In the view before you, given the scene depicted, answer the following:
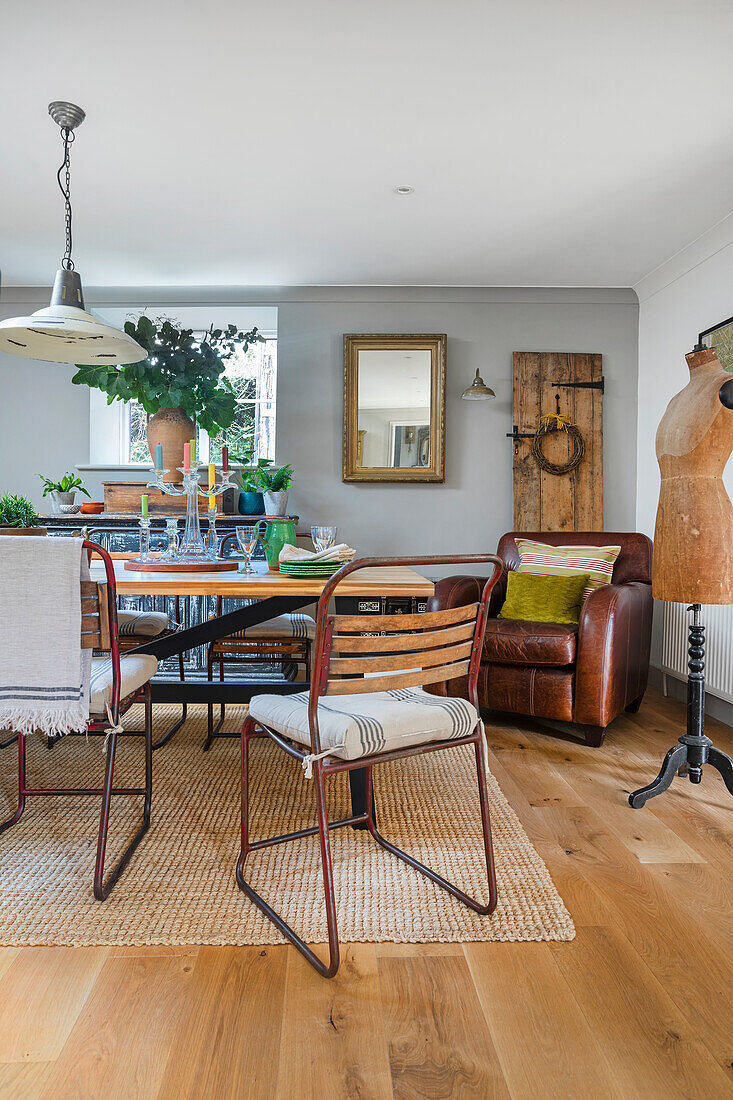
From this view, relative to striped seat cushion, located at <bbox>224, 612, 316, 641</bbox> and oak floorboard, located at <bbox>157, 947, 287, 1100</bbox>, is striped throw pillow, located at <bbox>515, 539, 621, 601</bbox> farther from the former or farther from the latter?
oak floorboard, located at <bbox>157, 947, 287, 1100</bbox>

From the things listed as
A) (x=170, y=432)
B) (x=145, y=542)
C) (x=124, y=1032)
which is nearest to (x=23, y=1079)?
(x=124, y=1032)

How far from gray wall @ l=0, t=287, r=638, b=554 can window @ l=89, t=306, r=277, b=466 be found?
0.19 m

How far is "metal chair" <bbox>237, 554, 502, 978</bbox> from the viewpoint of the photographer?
1.49 meters

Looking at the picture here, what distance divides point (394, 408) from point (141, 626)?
2285mm

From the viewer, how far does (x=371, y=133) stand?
271 centimetres

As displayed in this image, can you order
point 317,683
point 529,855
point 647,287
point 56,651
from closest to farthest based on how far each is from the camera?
1. point 317,683
2. point 56,651
3. point 529,855
4. point 647,287

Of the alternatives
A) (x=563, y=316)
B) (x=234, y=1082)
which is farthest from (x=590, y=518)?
(x=234, y=1082)

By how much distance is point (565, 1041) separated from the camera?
4.28ft

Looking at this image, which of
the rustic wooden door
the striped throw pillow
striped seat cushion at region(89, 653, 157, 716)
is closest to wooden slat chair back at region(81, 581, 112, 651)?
striped seat cushion at region(89, 653, 157, 716)

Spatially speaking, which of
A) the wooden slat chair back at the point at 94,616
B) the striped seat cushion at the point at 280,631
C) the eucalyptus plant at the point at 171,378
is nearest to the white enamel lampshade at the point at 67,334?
the wooden slat chair back at the point at 94,616

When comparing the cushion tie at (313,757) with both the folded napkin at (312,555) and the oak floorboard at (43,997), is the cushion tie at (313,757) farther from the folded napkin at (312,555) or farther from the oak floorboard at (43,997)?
the folded napkin at (312,555)

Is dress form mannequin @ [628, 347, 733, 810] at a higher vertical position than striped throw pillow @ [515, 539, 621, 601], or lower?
higher

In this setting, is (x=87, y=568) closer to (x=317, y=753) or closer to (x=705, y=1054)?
(x=317, y=753)

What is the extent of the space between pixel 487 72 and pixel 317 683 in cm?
204
